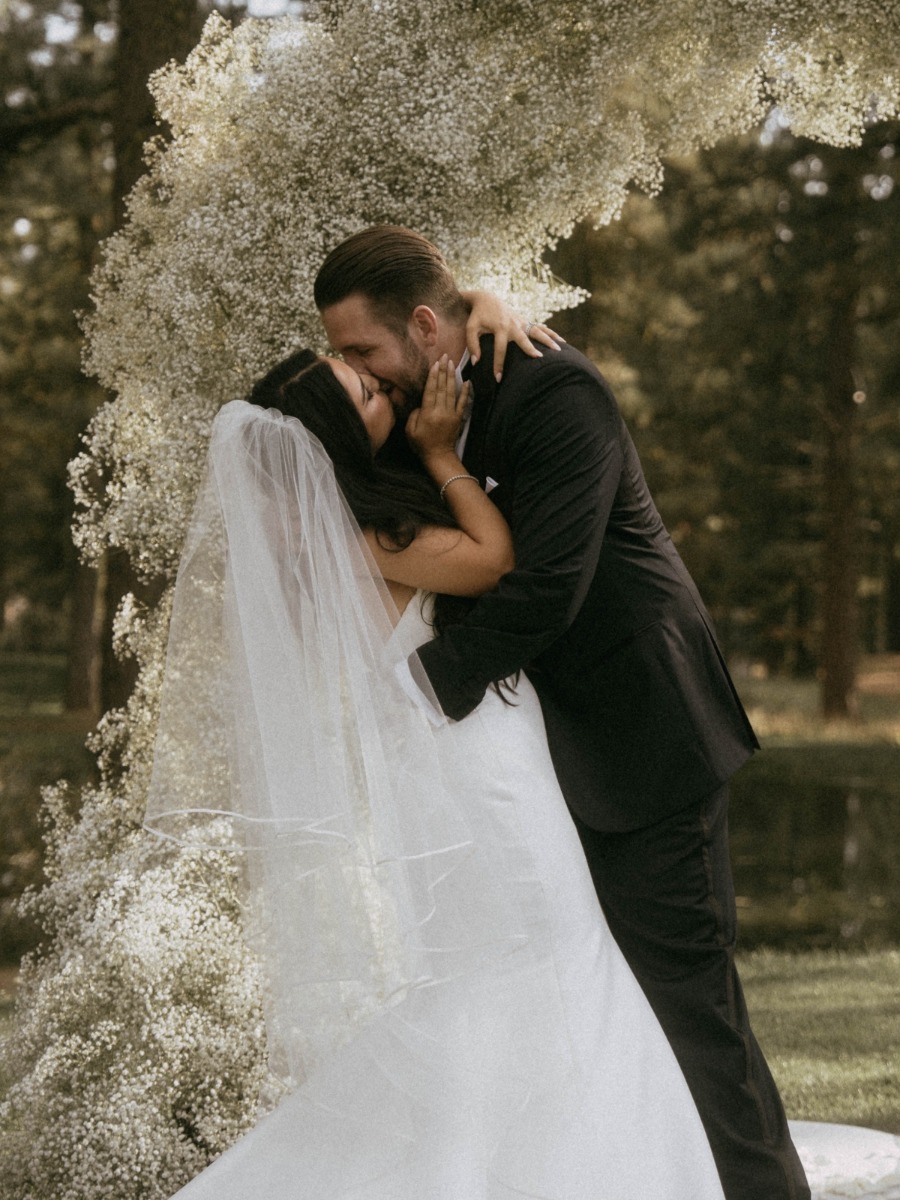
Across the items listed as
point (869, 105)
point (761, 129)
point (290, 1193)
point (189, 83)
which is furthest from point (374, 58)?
point (761, 129)

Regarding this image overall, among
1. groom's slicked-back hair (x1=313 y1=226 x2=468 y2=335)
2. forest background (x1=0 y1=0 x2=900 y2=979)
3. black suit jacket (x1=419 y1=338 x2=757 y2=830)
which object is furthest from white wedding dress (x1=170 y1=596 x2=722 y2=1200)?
forest background (x1=0 y1=0 x2=900 y2=979)

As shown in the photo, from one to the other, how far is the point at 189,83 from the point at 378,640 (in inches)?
95.1

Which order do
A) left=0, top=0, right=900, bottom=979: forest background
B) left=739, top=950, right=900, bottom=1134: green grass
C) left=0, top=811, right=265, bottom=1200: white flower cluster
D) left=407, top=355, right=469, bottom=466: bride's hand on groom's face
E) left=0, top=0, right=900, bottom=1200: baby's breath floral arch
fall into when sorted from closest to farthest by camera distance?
left=407, top=355, right=469, bottom=466: bride's hand on groom's face, left=0, top=811, right=265, bottom=1200: white flower cluster, left=0, top=0, right=900, bottom=1200: baby's breath floral arch, left=739, top=950, right=900, bottom=1134: green grass, left=0, top=0, right=900, bottom=979: forest background

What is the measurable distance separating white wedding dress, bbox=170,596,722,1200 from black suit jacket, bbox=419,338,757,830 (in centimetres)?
11

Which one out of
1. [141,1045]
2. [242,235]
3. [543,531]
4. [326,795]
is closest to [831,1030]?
[141,1045]

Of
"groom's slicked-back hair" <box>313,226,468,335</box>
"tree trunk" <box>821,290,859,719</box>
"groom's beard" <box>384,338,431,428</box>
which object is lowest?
"groom's beard" <box>384,338,431,428</box>

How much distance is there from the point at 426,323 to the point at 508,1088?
1.69m

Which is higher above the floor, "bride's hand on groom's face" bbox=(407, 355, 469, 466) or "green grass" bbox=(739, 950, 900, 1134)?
"bride's hand on groom's face" bbox=(407, 355, 469, 466)

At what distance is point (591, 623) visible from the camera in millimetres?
2885

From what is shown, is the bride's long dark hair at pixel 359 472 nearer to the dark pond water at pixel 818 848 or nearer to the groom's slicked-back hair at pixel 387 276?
the groom's slicked-back hair at pixel 387 276

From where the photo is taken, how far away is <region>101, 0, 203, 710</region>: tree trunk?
6.09 meters

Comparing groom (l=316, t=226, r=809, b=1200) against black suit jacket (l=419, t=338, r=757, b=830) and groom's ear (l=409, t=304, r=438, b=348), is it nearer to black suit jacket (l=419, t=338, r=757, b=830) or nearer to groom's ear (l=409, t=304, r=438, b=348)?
black suit jacket (l=419, t=338, r=757, b=830)

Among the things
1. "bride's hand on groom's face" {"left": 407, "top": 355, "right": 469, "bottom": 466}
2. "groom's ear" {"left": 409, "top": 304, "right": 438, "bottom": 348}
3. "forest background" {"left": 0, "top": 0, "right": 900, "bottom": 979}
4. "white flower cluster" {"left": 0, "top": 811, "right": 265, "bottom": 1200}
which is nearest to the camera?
"bride's hand on groom's face" {"left": 407, "top": 355, "right": 469, "bottom": 466}

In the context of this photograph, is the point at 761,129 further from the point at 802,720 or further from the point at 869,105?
the point at 869,105
